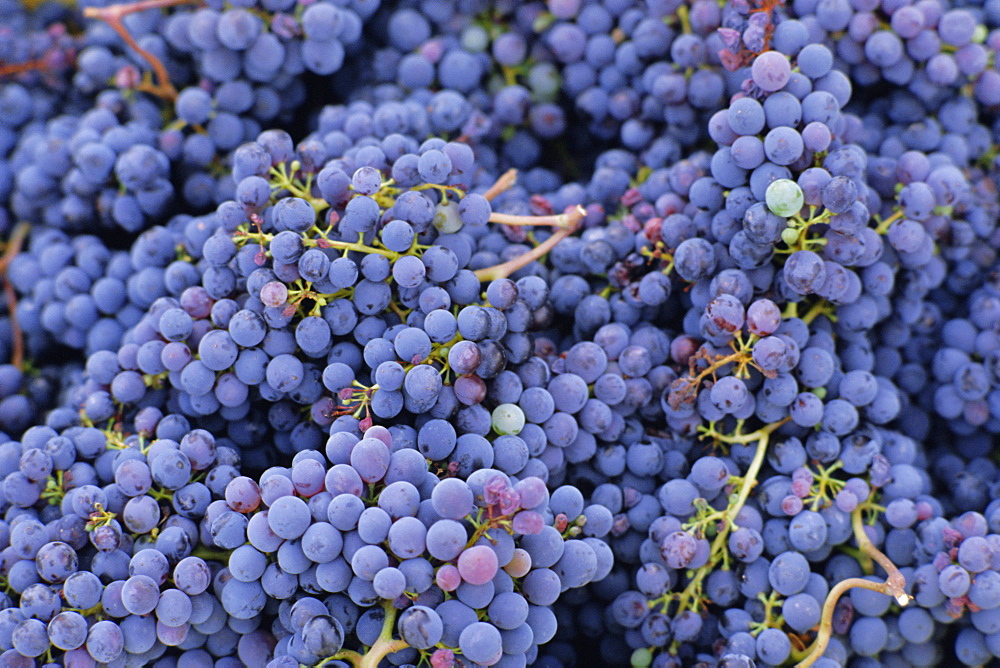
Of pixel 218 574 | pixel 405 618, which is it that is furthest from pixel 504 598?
pixel 218 574

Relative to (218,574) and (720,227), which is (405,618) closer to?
(218,574)

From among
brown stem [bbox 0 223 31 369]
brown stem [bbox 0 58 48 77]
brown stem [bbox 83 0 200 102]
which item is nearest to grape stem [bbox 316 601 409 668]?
brown stem [bbox 0 223 31 369]

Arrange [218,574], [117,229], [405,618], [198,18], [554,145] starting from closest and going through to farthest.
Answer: [405,618] → [218,574] → [198,18] → [117,229] → [554,145]

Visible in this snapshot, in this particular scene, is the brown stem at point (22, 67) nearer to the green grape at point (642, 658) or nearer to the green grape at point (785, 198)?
the green grape at point (785, 198)

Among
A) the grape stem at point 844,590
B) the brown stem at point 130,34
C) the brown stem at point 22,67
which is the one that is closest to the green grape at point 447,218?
the brown stem at point 130,34

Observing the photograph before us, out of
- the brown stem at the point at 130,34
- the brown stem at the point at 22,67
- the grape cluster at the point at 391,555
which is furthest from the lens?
the brown stem at the point at 22,67
